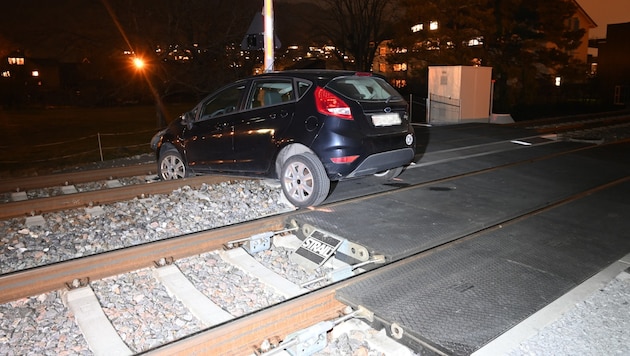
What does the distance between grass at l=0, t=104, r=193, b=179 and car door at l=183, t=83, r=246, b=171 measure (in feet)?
19.5

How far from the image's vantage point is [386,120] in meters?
6.70

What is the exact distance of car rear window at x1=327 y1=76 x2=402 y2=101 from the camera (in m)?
6.48

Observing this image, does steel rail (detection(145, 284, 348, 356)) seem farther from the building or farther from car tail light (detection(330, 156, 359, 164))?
the building

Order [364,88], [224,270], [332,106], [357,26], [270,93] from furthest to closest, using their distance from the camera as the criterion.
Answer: [357,26] < [270,93] < [364,88] < [332,106] < [224,270]

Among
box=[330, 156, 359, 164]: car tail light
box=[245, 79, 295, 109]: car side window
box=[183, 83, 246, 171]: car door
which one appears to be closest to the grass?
box=[183, 83, 246, 171]: car door

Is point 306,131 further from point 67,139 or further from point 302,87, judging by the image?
point 67,139

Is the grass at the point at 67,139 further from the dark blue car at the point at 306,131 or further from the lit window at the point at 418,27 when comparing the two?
the lit window at the point at 418,27

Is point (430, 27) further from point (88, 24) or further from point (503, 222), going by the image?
point (503, 222)

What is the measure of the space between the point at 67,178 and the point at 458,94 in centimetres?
1620

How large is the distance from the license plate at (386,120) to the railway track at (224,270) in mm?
1736

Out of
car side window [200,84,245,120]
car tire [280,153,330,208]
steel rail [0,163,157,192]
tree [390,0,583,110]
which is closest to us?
car tire [280,153,330,208]

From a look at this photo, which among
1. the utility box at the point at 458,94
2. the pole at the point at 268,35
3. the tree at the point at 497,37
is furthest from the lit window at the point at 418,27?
the pole at the point at 268,35

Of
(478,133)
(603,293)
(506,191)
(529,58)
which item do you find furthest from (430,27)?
(603,293)

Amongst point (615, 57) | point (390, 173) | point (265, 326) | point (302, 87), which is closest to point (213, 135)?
point (302, 87)
